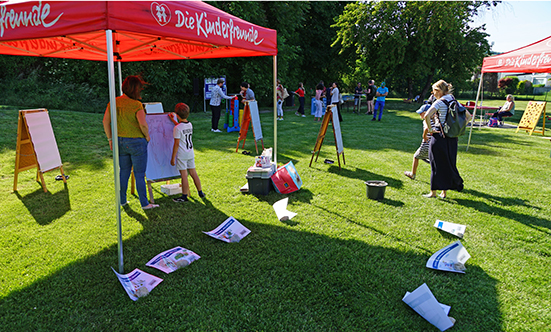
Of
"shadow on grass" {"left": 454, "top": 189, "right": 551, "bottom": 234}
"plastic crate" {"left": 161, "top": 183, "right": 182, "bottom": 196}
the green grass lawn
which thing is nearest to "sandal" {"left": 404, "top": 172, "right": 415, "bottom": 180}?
the green grass lawn

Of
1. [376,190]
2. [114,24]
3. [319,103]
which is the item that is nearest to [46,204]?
[114,24]

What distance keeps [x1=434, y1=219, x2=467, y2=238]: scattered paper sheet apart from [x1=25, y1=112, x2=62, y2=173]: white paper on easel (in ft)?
20.5

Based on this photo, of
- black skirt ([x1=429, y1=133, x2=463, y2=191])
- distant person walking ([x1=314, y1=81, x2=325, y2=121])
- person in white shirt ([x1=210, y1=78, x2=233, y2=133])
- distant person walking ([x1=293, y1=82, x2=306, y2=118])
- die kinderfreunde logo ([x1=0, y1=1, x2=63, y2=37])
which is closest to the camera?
die kinderfreunde logo ([x1=0, y1=1, x2=63, y2=37])

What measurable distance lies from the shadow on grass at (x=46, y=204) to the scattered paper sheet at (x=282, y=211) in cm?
305

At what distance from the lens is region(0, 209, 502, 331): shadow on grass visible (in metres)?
2.71

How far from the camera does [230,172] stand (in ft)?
22.8

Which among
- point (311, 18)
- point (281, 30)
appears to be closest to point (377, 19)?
point (311, 18)

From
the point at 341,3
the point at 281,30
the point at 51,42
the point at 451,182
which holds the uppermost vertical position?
the point at 341,3

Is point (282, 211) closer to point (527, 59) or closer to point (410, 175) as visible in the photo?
point (410, 175)

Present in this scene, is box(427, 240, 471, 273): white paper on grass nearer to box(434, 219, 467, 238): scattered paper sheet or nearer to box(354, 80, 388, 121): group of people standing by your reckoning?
box(434, 219, 467, 238): scattered paper sheet

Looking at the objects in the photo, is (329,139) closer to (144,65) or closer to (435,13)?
(144,65)

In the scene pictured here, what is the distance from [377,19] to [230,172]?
2169cm

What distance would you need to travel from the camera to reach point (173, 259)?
139 inches

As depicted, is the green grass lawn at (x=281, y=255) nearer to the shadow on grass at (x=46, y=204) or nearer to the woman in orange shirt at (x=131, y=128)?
the shadow on grass at (x=46, y=204)
